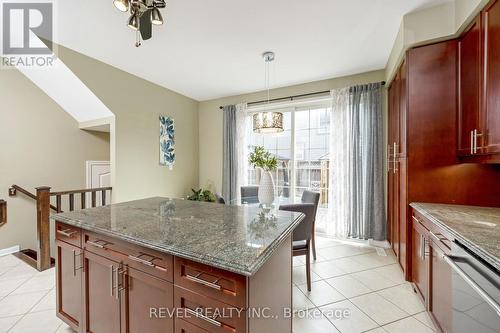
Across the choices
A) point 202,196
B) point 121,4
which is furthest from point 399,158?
point 202,196

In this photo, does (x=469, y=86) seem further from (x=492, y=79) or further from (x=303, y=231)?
(x=303, y=231)

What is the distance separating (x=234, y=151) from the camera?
4.42 metres

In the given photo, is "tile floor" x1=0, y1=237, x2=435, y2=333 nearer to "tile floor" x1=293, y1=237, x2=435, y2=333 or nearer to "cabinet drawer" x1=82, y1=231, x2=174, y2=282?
"tile floor" x1=293, y1=237, x2=435, y2=333

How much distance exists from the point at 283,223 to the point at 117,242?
3.29ft

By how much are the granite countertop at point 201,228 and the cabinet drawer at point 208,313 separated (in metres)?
0.19

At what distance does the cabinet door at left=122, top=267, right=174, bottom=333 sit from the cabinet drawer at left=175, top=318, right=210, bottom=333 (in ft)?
0.11

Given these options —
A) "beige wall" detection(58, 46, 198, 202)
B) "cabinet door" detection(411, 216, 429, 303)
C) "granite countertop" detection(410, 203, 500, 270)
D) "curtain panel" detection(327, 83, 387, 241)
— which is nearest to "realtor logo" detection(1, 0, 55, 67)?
"beige wall" detection(58, 46, 198, 202)

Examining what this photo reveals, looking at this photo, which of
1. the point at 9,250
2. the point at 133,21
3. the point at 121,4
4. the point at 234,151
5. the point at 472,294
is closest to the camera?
the point at 472,294

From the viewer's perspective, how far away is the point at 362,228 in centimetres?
335

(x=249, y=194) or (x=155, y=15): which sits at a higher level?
(x=155, y=15)

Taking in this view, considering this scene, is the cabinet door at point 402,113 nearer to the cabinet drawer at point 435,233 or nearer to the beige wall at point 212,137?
the cabinet drawer at point 435,233

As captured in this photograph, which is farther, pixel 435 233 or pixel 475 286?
pixel 435 233

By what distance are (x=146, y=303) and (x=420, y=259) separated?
2.17 m

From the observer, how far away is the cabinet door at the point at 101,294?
4.21ft
